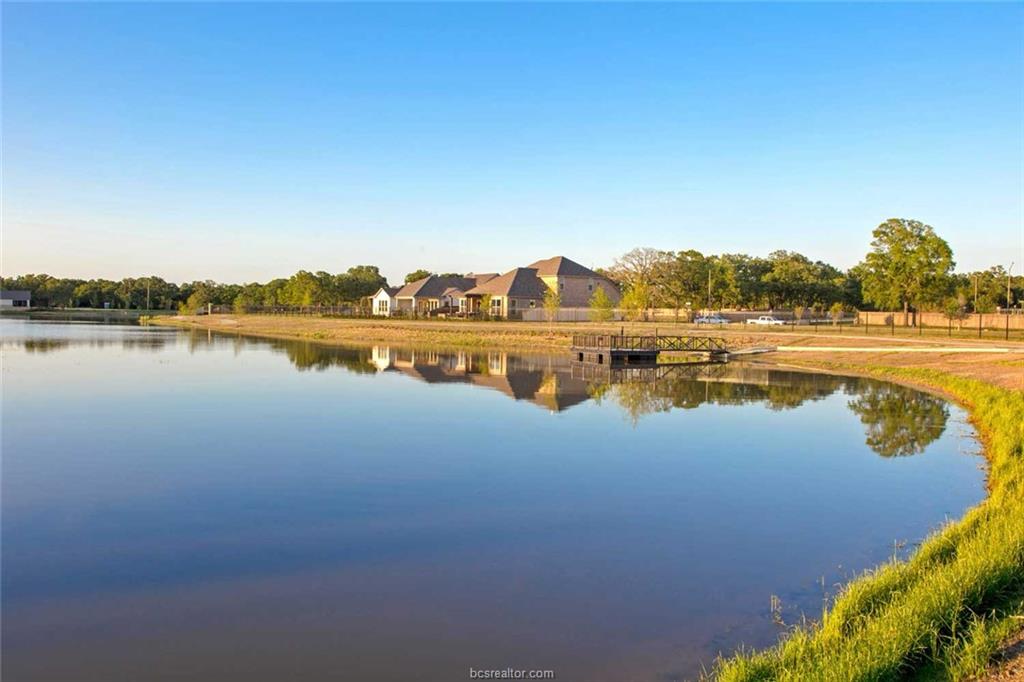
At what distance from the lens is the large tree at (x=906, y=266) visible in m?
68.1

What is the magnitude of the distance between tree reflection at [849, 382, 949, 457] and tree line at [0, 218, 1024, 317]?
38733mm

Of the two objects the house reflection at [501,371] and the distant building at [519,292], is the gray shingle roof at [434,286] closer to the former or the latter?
the distant building at [519,292]

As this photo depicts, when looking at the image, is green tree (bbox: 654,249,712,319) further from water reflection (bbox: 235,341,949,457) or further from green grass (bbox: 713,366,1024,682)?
green grass (bbox: 713,366,1024,682)

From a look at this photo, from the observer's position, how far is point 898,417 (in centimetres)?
Result: 2362

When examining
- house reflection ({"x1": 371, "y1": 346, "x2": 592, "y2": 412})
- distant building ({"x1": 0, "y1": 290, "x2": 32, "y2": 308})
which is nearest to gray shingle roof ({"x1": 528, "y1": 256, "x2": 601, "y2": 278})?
house reflection ({"x1": 371, "y1": 346, "x2": 592, "y2": 412})

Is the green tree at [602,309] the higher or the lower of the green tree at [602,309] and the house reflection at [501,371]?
the higher

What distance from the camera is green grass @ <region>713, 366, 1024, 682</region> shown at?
6219 millimetres

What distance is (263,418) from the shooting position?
854 inches

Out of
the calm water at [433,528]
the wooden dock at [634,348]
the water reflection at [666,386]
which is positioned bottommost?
the calm water at [433,528]

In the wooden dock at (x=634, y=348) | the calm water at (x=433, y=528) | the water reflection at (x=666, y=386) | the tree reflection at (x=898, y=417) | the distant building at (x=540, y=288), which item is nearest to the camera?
the calm water at (x=433, y=528)

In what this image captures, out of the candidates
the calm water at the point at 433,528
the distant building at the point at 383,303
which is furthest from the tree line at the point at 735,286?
the calm water at the point at 433,528

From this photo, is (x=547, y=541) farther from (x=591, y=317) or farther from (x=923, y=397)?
(x=591, y=317)

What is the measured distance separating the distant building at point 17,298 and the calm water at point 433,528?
143 m

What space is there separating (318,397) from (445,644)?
64.7 feet
